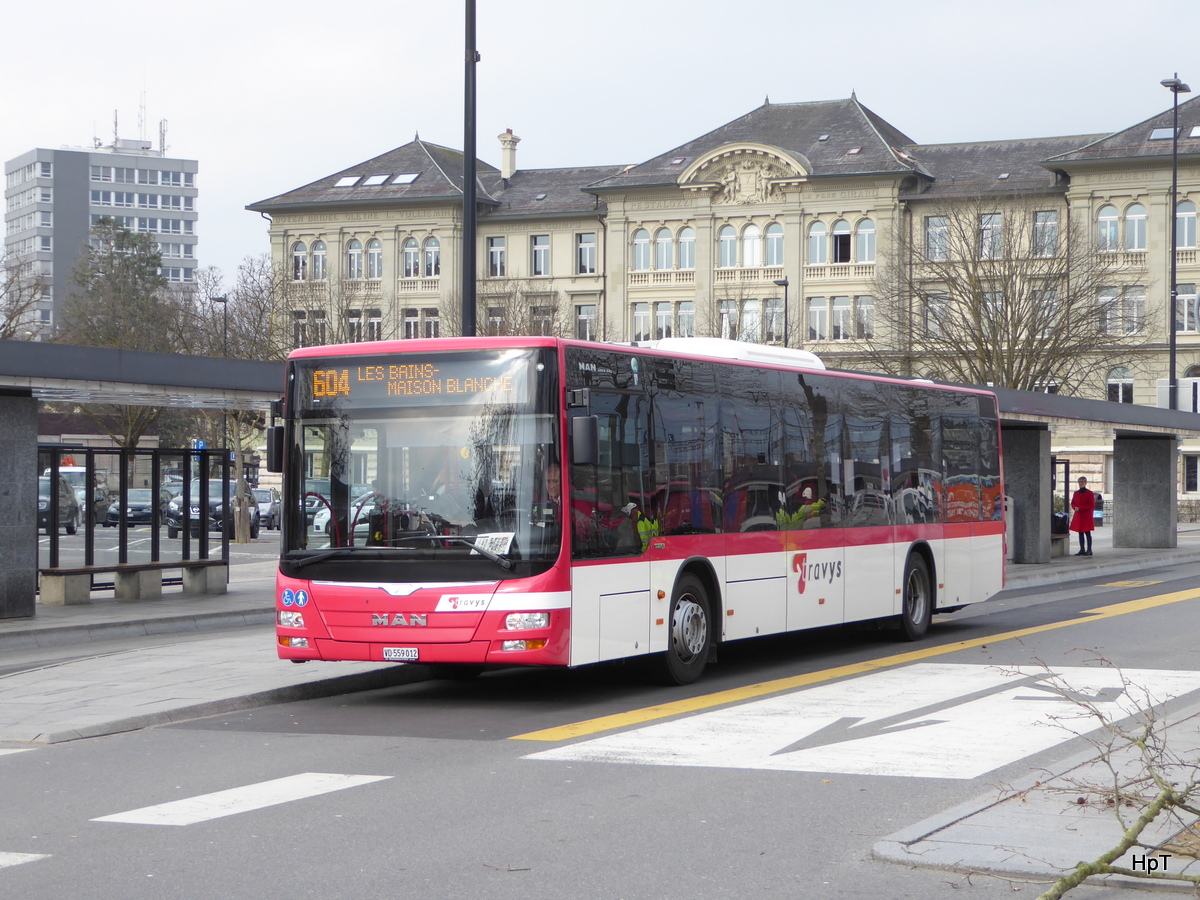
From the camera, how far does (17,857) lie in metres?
→ 6.82

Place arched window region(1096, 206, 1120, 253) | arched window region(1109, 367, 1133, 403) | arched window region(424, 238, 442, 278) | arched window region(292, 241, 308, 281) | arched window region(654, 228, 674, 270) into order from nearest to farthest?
arched window region(1096, 206, 1120, 253), arched window region(1109, 367, 1133, 403), arched window region(654, 228, 674, 270), arched window region(424, 238, 442, 278), arched window region(292, 241, 308, 281)

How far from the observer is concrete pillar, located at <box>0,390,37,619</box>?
1786cm

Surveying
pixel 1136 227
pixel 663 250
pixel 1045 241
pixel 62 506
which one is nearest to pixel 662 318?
pixel 663 250

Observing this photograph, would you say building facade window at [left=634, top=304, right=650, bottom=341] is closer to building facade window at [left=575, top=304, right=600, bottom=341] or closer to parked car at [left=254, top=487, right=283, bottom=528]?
building facade window at [left=575, top=304, right=600, bottom=341]

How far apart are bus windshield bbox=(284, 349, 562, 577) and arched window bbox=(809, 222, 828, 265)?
64036 mm

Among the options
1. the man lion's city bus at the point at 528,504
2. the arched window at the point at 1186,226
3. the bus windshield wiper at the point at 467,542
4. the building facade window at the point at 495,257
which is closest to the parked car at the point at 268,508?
the building facade window at the point at 495,257

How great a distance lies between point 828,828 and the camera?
287 inches

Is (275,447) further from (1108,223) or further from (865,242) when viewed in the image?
(865,242)

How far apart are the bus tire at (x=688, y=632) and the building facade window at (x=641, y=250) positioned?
6534 centimetres

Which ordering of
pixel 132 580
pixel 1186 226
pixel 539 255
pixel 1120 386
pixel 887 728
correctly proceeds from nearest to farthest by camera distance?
pixel 887 728
pixel 132 580
pixel 1186 226
pixel 1120 386
pixel 539 255

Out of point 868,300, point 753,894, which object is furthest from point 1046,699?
point 868,300

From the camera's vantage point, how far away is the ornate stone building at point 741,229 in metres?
67.6

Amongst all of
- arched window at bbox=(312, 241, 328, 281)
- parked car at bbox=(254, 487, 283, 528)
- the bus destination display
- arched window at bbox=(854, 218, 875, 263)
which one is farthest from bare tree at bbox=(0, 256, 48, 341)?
the bus destination display

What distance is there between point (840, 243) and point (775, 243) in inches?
122
